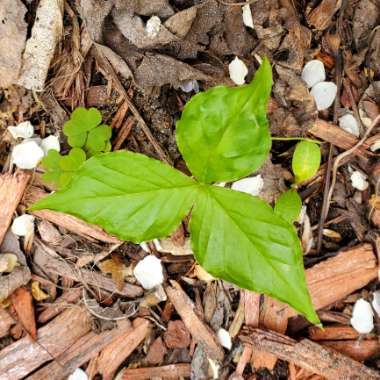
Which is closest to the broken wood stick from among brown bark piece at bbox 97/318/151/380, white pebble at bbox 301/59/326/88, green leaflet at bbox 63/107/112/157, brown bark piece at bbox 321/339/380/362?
brown bark piece at bbox 321/339/380/362

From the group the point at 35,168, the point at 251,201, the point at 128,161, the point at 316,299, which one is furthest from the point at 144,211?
the point at 316,299

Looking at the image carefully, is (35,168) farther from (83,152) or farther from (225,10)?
(225,10)

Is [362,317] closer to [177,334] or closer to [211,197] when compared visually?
[177,334]

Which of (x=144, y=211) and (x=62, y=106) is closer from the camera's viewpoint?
(x=144, y=211)

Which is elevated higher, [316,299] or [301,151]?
[301,151]

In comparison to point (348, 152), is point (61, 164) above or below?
above

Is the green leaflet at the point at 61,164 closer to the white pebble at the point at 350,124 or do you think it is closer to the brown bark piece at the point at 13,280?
the brown bark piece at the point at 13,280

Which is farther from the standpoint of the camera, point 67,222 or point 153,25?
point 67,222

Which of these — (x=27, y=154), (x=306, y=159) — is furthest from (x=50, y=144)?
(x=306, y=159)
